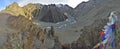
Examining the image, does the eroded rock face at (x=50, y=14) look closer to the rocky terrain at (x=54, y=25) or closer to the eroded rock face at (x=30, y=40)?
the rocky terrain at (x=54, y=25)

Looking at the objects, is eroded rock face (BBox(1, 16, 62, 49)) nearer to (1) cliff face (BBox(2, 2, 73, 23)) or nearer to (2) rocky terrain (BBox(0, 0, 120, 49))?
(2) rocky terrain (BBox(0, 0, 120, 49))

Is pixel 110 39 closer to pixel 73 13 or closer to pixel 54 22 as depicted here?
pixel 54 22

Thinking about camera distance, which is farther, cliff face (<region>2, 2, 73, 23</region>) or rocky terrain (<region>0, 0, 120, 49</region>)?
cliff face (<region>2, 2, 73, 23</region>)

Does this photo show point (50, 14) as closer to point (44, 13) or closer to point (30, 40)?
point (44, 13)

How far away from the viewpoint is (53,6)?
345 ft

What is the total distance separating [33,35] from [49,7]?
221 ft

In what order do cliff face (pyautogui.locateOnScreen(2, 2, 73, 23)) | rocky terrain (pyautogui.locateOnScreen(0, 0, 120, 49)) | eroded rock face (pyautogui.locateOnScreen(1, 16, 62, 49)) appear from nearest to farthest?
eroded rock face (pyautogui.locateOnScreen(1, 16, 62, 49)), rocky terrain (pyautogui.locateOnScreen(0, 0, 120, 49)), cliff face (pyautogui.locateOnScreen(2, 2, 73, 23))

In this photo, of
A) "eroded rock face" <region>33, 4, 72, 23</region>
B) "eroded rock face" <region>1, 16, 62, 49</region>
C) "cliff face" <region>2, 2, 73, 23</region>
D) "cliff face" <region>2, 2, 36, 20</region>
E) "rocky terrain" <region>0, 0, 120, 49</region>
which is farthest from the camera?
"eroded rock face" <region>33, 4, 72, 23</region>

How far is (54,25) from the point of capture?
9288cm

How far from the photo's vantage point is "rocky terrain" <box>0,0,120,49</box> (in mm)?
36156

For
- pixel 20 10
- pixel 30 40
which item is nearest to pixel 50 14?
pixel 20 10

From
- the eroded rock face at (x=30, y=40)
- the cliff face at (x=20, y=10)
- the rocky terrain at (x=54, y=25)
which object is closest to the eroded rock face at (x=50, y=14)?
the rocky terrain at (x=54, y=25)

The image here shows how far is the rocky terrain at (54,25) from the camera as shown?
119ft

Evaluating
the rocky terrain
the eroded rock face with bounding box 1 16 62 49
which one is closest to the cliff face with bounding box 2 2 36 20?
the rocky terrain
